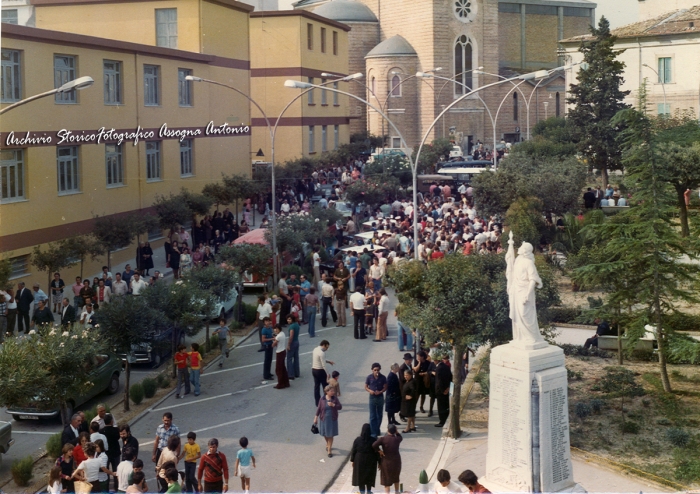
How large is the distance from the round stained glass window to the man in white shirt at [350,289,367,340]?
5511cm

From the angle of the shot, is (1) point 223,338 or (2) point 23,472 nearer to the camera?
(2) point 23,472

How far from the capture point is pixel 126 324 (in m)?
16.5

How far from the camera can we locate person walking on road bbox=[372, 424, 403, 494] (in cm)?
1206

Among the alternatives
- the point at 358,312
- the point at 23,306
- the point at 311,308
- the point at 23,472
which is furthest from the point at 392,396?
the point at 23,306

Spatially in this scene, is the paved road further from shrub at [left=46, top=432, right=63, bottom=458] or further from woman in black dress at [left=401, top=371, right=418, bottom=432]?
shrub at [left=46, top=432, right=63, bottom=458]

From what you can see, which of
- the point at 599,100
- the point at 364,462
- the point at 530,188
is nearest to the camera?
the point at 364,462

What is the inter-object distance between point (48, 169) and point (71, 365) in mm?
12972

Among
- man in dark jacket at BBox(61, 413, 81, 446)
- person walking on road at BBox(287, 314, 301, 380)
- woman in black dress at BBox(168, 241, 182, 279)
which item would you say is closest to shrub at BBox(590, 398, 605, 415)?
person walking on road at BBox(287, 314, 301, 380)

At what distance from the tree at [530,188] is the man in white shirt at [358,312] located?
31.9ft

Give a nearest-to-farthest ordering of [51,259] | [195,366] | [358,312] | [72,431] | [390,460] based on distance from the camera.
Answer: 1. [390,460]
2. [72,431]
3. [195,366]
4. [358,312]
5. [51,259]

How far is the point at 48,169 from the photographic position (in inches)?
1015

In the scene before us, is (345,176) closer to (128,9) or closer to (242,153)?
(242,153)

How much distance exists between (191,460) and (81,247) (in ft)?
42.9

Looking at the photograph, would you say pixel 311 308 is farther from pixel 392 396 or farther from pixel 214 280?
pixel 392 396
